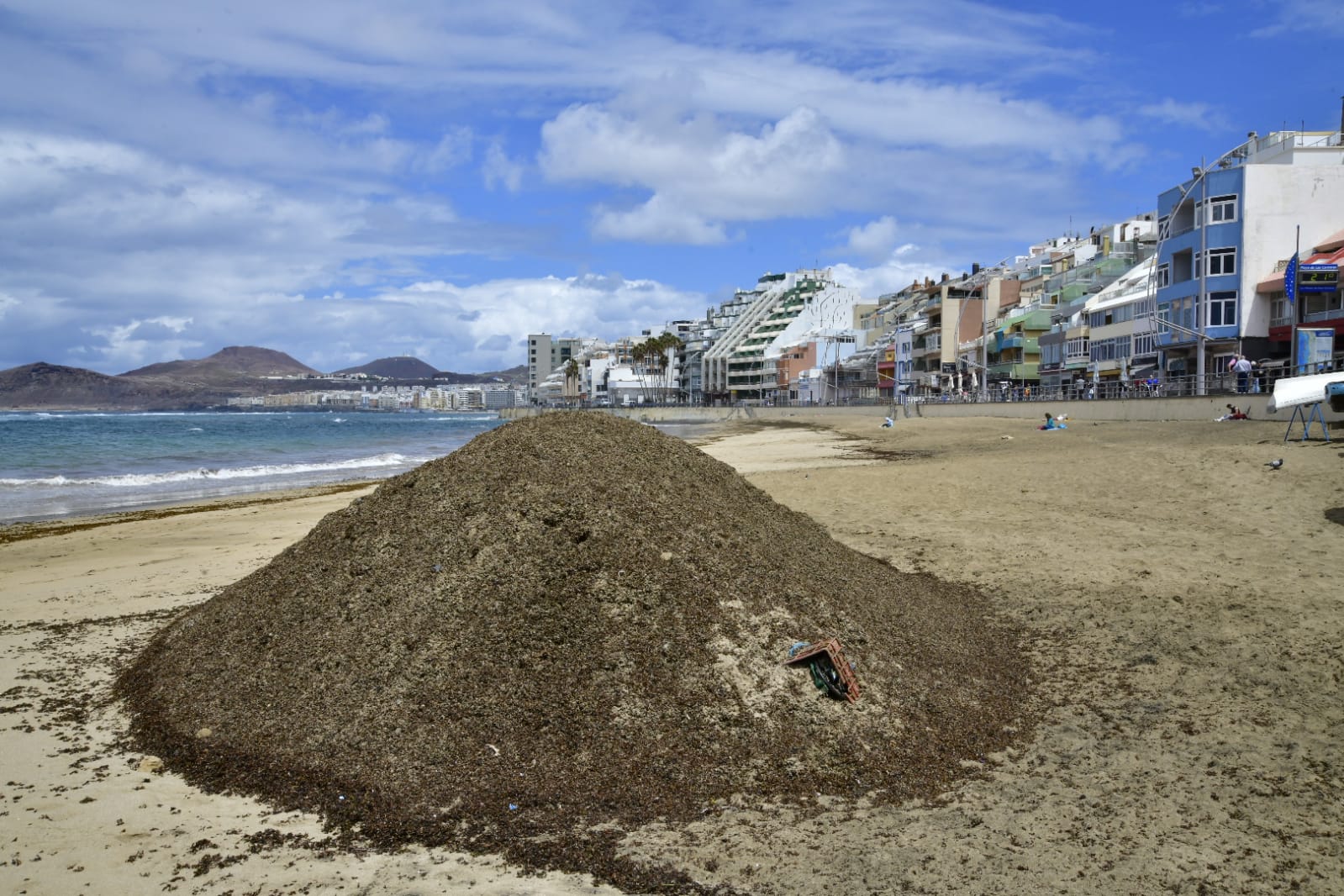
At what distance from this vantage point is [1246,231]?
34.8 metres

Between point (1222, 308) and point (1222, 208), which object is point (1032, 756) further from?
point (1222, 208)

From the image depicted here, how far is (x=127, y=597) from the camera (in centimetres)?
1003

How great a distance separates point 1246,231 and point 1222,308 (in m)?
2.87

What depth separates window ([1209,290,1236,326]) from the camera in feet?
116

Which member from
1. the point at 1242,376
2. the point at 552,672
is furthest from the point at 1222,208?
the point at 552,672

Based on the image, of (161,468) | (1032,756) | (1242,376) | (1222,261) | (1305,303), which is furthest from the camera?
(1222,261)

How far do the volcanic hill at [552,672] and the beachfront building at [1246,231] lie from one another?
32515mm

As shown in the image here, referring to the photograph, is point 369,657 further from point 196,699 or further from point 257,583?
point 257,583

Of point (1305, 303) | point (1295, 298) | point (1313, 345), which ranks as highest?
point (1305, 303)

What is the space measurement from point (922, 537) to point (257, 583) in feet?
25.3

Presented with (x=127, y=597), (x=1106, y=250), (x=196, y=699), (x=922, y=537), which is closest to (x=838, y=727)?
(x=196, y=699)

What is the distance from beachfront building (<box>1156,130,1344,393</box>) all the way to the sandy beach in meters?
26.1

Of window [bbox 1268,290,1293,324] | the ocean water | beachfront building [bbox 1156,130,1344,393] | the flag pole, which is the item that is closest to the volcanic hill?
the ocean water

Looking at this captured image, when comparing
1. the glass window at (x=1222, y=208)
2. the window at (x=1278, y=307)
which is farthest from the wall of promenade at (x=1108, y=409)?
the glass window at (x=1222, y=208)
